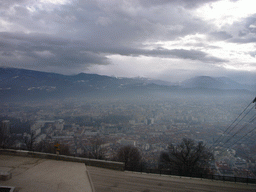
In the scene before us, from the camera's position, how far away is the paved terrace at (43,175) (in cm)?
731

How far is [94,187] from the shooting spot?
804 cm

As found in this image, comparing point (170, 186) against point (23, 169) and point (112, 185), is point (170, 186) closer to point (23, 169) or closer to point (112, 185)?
point (112, 185)

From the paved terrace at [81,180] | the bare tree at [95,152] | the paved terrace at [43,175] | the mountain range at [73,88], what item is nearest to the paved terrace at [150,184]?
the paved terrace at [81,180]

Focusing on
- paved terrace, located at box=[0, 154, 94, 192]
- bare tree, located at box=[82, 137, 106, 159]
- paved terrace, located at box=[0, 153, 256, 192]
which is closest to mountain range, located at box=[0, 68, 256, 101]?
bare tree, located at box=[82, 137, 106, 159]

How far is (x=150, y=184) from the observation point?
29.6ft

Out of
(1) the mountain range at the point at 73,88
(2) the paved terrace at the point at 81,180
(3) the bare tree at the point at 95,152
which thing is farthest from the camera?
(1) the mountain range at the point at 73,88

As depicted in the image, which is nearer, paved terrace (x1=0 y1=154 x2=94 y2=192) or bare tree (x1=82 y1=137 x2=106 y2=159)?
paved terrace (x1=0 y1=154 x2=94 y2=192)

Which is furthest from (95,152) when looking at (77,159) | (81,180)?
(81,180)

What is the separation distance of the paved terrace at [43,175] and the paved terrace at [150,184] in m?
0.72

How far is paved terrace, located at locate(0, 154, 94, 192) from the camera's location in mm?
7309

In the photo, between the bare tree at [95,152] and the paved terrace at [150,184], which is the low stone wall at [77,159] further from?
the bare tree at [95,152]

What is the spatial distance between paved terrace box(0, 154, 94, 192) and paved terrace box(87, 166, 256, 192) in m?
0.72

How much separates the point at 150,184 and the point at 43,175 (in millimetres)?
5038

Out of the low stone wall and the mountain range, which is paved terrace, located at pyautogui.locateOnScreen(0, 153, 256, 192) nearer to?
the low stone wall
